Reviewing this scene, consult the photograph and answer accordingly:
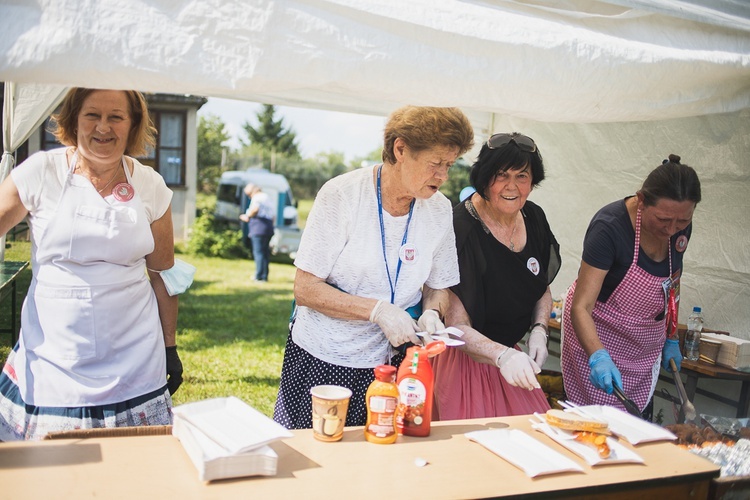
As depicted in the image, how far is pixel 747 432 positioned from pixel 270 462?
1.77 m

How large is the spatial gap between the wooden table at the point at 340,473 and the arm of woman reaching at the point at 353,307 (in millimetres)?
318

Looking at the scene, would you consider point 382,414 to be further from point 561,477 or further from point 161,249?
point 161,249

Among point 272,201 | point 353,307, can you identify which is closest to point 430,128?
point 353,307

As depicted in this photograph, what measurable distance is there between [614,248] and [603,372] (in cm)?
52

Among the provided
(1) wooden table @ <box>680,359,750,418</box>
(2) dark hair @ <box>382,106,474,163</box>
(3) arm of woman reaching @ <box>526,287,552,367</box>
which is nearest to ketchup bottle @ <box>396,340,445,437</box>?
(2) dark hair @ <box>382,106,474,163</box>

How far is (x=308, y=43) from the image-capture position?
1629 mm

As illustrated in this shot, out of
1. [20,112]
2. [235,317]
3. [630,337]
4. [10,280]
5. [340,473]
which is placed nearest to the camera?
[340,473]

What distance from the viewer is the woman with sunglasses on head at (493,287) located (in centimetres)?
248

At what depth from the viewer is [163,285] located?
7.25ft

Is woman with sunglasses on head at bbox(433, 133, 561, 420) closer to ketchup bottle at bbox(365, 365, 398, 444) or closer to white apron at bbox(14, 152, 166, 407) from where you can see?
ketchup bottle at bbox(365, 365, 398, 444)

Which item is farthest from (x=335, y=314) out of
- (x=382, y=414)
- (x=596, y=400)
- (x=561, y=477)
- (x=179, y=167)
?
(x=179, y=167)

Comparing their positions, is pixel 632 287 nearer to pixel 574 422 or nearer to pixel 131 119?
pixel 574 422

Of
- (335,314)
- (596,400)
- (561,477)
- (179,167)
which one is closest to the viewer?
(561,477)

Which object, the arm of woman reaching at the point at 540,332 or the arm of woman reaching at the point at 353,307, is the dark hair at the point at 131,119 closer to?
the arm of woman reaching at the point at 353,307
